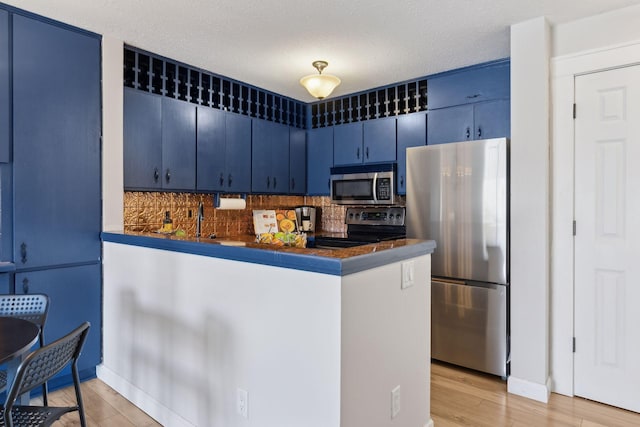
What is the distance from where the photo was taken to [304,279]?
156 centimetres

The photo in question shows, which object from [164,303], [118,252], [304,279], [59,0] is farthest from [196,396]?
[59,0]

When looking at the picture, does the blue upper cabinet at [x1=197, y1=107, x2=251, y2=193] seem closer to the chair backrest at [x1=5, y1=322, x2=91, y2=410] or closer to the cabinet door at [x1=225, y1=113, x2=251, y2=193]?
the cabinet door at [x1=225, y1=113, x2=251, y2=193]

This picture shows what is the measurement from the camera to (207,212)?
398 centimetres

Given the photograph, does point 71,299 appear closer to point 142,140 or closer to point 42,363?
point 142,140

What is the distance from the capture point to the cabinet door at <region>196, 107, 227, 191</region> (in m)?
3.55

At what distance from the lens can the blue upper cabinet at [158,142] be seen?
3051mm

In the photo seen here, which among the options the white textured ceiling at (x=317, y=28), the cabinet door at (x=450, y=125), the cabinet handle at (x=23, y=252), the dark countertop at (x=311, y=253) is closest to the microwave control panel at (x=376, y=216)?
the cabinet door at (x=450, y=125)

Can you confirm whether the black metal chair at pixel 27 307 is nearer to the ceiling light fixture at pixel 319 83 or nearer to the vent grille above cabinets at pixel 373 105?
the ceiling light fixture at pixel 319 83

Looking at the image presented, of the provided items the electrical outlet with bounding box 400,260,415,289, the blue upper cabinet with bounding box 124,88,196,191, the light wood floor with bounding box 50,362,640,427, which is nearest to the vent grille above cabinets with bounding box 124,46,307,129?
the blue upper cabinet with bounding box 124,88,196,191

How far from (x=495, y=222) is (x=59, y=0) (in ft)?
10.4

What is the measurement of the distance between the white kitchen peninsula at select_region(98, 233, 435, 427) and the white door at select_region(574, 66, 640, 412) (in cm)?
127

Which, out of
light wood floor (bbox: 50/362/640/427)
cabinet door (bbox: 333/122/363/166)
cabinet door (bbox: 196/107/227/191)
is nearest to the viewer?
light wood floor (bbox: 50/362/640/427)

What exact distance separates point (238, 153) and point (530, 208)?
2.63 m

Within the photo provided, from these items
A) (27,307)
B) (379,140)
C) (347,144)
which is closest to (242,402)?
(27,307)
